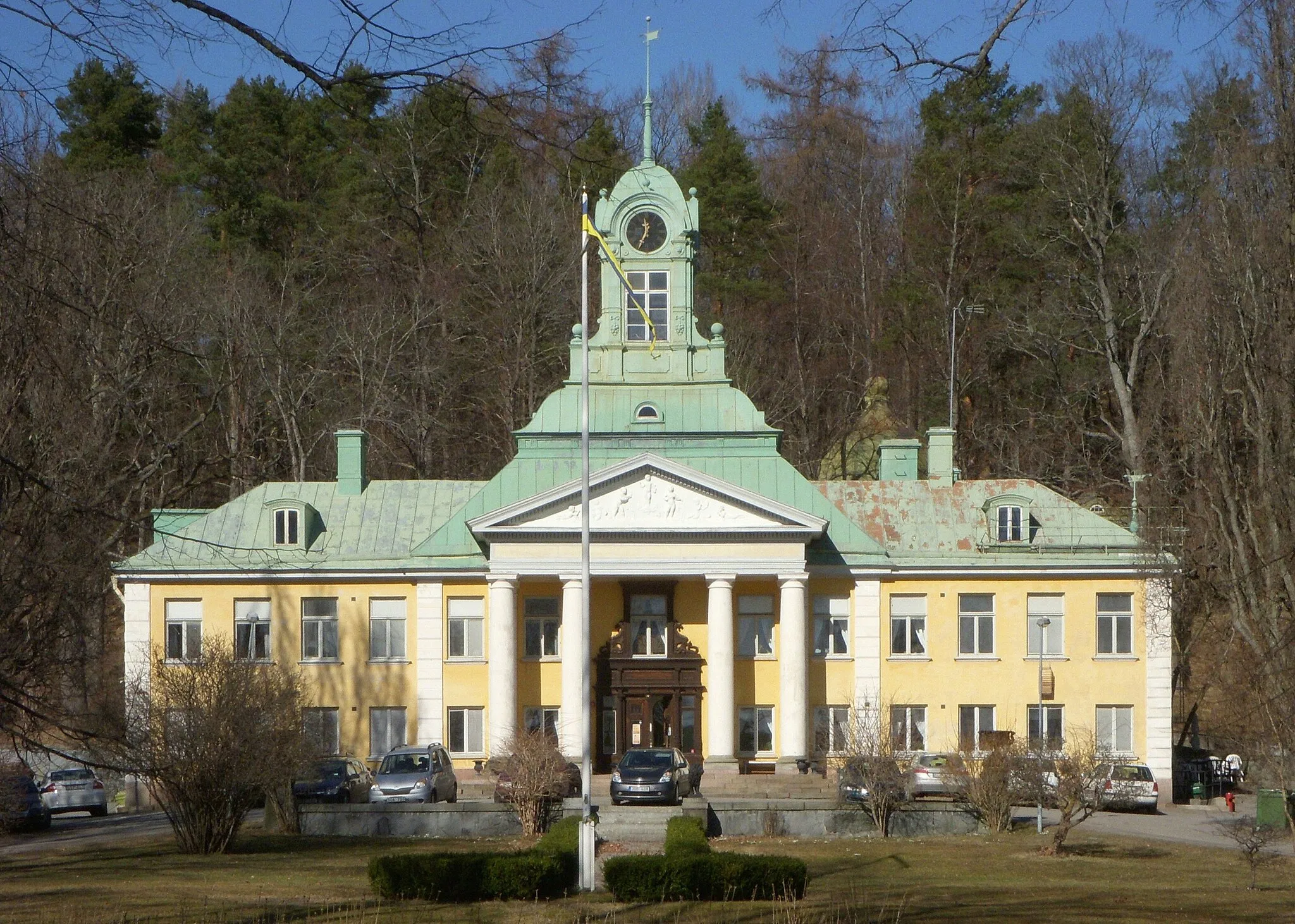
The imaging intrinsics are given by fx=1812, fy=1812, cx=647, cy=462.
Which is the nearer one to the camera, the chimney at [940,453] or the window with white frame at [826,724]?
the window with white frame at [826,724]

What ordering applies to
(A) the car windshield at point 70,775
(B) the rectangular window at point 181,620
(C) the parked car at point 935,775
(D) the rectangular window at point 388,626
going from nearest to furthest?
(C) the parked car at point 935,775, (A) the car windshield at point 70,775, (D) the rectangular window at point 388,626, (B) the rectangular window at point 181,620

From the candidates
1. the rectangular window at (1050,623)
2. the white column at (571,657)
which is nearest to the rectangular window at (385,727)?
the white column at (571,657)

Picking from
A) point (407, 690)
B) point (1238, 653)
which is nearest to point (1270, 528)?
point (1238, 653)

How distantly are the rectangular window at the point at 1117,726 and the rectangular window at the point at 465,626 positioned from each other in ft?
52.9

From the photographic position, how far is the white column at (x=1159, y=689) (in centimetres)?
4581

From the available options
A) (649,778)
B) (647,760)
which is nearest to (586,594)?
(649,778)

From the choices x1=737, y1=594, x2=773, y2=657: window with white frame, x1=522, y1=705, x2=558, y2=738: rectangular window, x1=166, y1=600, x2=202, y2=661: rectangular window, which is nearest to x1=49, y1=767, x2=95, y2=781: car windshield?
x1=166, y1=600, x2=202, y2=661: rectangular window

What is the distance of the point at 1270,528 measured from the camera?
111 feet

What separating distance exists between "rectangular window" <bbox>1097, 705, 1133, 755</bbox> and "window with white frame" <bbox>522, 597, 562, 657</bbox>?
1415 centimetres

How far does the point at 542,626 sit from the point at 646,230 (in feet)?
37.7

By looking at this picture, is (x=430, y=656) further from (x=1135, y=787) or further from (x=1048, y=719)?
(x=1135, y=787)

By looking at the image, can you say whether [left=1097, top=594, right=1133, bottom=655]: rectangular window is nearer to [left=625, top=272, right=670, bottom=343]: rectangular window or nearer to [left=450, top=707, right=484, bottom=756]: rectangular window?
[left=625, top=272, right=670, bottom=343]: rectangular window

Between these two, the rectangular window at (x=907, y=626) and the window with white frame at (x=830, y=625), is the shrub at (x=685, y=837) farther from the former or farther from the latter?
the rectangular window at (x=907, y=626)

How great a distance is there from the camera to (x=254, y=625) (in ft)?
155
